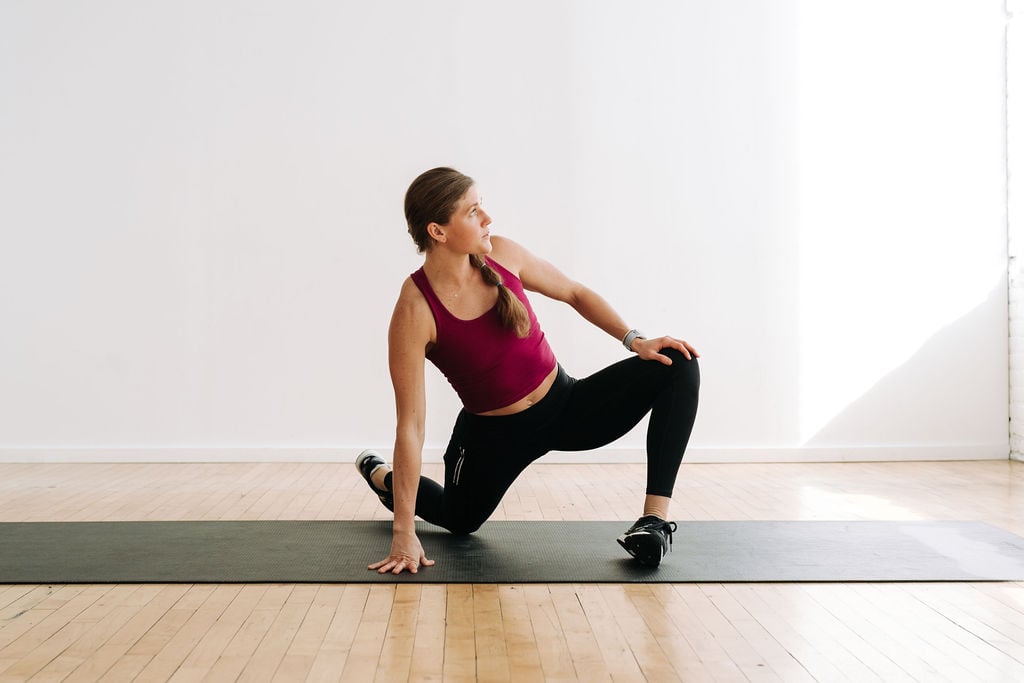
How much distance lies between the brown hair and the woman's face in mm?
13

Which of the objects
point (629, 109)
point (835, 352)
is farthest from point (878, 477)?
point (629, 109)

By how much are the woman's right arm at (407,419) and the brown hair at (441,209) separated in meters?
0.18

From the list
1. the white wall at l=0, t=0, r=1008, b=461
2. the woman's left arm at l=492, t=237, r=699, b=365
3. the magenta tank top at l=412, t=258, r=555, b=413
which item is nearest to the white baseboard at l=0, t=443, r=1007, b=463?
the white wall at l=0, t=0, r=1008, b=461

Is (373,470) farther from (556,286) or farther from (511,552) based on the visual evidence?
(556,286)

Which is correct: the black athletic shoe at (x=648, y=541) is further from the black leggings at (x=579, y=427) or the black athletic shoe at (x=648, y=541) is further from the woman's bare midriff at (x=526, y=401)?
the woman's bare midriff at (x=526, y=401)

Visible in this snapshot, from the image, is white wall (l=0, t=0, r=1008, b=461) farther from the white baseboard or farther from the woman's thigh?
the woman's thigh

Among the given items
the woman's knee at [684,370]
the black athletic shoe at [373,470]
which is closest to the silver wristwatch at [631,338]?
the woman's knee at [684,370]

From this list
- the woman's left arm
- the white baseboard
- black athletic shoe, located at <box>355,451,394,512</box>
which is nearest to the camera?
the woman's left arm

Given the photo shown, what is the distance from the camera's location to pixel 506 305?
2504mm

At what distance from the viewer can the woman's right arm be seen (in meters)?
2.37

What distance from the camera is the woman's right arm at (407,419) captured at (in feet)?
7.79

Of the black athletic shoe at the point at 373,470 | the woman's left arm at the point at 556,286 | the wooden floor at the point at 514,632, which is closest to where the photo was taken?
the wooden floor at the point at 514,632

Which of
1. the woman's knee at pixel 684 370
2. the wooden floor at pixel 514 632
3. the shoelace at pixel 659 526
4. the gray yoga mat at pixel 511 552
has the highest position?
the woman's knee at pixel 684 370

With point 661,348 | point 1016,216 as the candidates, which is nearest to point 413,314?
point 661,348
